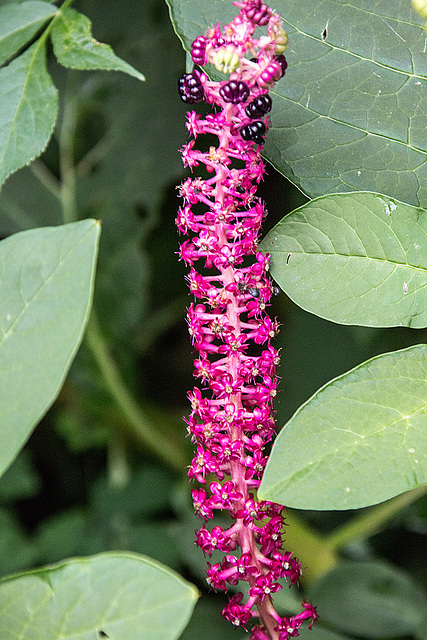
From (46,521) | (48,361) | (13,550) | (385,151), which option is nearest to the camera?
(48,361)

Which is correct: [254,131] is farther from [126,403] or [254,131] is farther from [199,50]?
[126,403]

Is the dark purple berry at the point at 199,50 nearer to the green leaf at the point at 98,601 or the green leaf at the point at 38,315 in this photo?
the green leaf at the point at 38,315

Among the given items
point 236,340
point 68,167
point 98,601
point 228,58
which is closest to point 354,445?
point 236,340

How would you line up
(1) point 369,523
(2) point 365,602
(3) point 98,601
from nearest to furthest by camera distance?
(3) point 98,601 < (2) point 365,602 < (1) point 369,523

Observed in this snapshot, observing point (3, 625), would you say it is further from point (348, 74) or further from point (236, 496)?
point (348, 74)

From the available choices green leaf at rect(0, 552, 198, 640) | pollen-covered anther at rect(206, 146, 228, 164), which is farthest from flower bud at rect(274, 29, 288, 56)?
green leaf at rect(0, 552, 198, 640)

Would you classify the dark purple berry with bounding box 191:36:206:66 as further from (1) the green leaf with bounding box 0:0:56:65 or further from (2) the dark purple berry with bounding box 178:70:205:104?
(1) the green leaf with bounding box 0:0:56:65

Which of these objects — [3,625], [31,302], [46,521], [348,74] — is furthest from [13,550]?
[348,74]
